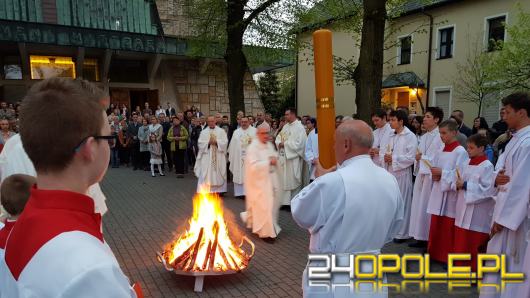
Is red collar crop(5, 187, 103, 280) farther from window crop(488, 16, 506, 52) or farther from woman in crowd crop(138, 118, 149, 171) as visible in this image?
window crop(488, 16, 506, 52)

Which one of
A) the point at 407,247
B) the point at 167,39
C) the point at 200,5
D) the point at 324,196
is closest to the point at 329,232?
the point at 324,196

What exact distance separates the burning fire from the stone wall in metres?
20.1

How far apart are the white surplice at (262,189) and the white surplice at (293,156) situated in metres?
2.45

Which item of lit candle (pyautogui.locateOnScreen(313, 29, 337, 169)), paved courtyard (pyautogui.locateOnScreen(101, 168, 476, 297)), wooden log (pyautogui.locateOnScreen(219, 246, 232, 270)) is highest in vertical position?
lit candle (pyautogui.locateOnScreen(313, 29, 337, 169))

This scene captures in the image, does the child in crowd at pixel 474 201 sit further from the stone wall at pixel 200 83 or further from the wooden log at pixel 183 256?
the stone wall at pixel 200 83

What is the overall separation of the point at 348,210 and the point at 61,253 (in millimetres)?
2012

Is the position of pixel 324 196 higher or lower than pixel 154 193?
higher

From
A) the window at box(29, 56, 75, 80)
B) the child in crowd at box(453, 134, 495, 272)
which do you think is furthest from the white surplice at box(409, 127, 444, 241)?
the window at box(29, 56, 75, 80)

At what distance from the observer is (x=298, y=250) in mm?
6480

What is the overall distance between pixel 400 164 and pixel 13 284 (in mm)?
6401

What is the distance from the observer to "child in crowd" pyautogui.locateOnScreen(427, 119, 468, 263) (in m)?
5.55

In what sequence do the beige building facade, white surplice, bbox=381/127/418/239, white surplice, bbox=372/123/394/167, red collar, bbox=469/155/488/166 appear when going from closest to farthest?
red collar, bbox=469/155/488/166 < white surplice, bbox=381/127/418/239 < white surplice, bbox=372/123/394/167 < the beige building facade

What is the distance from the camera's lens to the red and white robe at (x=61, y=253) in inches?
40.8

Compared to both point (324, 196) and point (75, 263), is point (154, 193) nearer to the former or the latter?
point (324, 196)
